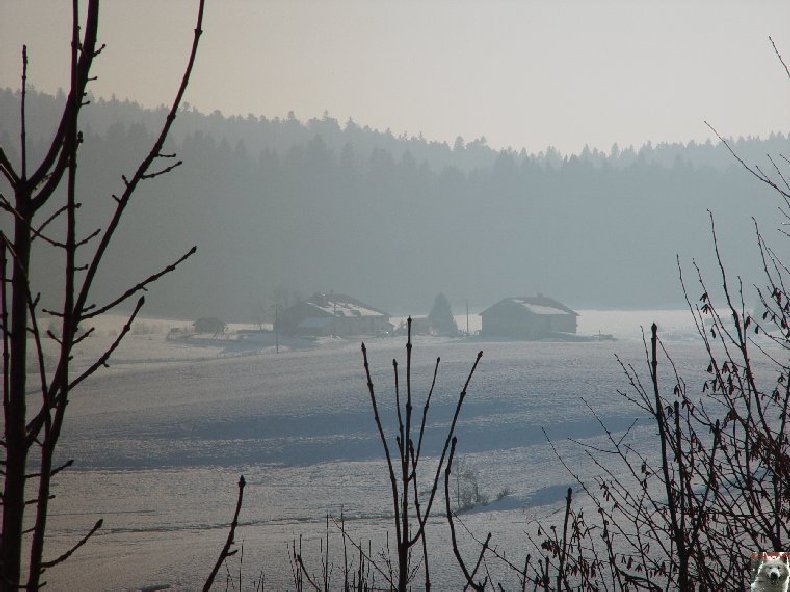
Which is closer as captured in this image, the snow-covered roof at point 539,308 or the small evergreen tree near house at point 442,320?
the snow-covered roof at point 539,308

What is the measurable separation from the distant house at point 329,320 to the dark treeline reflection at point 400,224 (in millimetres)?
28220

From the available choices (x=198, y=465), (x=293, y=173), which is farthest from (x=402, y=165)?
(x=198, y=465)

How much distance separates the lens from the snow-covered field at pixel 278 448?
14422 mm

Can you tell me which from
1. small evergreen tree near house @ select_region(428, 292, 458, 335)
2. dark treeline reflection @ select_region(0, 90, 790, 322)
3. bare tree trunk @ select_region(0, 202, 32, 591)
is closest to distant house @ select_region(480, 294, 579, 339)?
small evergreen tree near house @ select_region(428, 292, 458, 335)

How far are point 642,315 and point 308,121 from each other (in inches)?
4290

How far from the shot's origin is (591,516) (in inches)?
558

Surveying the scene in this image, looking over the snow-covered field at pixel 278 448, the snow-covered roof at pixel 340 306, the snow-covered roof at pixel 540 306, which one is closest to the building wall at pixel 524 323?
the snow-covered roof at pixel 540 306

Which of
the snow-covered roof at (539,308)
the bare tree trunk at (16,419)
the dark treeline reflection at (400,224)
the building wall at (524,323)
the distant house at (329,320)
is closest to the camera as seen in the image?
the bare tree trunk at (16,419)

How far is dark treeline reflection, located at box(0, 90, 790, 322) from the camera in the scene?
313 feet

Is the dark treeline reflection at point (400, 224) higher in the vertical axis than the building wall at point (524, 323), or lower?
higher

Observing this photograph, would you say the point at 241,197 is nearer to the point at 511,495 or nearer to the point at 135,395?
the point at 135,395

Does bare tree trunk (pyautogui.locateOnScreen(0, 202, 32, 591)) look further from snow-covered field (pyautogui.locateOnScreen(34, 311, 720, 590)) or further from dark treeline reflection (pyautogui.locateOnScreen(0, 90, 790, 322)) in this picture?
dark treeline reflection (pyautogui.locateOnScreen(0, 90, 790, 322))

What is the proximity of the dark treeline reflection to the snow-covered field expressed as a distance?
156 feet

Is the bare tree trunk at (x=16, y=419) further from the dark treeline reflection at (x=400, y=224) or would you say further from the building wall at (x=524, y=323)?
the dark treeline reflection at (x=400, y=224)
